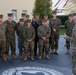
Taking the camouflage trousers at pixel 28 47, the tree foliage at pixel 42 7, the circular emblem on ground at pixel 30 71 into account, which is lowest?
the circular emblem on ground at pixel 30 71

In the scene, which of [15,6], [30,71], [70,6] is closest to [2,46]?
[30,71]

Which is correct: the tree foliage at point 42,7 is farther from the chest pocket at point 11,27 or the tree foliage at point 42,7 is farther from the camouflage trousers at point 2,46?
the camouflage trousers at point 2,46

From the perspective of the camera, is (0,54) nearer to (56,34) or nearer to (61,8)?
(56,34)

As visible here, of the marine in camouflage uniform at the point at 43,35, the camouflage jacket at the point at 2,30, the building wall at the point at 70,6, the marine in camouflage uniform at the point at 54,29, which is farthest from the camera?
the building wall at the point at 70,6

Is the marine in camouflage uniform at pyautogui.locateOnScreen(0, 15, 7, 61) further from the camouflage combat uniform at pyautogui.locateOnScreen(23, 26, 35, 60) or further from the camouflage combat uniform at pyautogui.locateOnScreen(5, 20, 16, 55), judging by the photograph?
the camouflage combat uniform at pyautogui.locateOnScreen(23, 26, 35, 60)

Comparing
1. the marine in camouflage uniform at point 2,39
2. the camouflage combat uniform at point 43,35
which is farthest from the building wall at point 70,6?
the marine in camouflage uniform at point 2,39

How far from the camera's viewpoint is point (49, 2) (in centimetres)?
2238

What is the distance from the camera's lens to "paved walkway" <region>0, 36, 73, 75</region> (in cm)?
862

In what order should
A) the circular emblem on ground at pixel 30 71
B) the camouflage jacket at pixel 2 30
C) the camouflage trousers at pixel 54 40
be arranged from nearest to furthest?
the circular emblem on ground at pixel 30 71 → the camouflage jacket at pixel 2 30 → the camouflage trousers at pixel 54 40

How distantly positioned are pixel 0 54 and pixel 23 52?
1.05 meters

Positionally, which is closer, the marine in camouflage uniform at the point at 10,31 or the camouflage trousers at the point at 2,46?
the camouflage trousers at the point at 2,46

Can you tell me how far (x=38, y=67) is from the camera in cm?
924

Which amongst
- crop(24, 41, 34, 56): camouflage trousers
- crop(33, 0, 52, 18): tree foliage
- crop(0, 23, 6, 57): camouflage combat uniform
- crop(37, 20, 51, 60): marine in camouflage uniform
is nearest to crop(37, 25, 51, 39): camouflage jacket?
crop(37, 20, 51, 60): marine in camouflage uniform

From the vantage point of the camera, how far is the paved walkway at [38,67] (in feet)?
28.3
